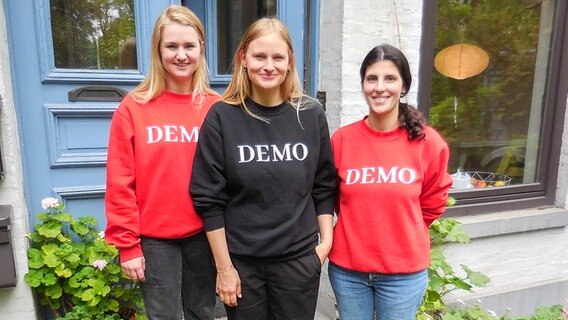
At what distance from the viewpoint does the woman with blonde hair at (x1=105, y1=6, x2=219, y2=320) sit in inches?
60.3

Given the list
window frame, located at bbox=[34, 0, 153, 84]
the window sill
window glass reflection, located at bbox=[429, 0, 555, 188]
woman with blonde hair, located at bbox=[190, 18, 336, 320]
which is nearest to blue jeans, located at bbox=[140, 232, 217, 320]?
woman with blonde hair, located at bbox=[190, 18, 336, 320]

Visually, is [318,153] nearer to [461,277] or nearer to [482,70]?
[461,277]

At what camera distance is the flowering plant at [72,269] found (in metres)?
2.11

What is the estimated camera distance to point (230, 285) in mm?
1488

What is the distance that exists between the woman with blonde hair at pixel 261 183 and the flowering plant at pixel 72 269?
0.97m

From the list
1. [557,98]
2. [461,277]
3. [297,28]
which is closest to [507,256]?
[461,277]

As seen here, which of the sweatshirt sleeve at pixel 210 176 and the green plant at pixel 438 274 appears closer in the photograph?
the sweatshirt sleeve at pixel 210 176

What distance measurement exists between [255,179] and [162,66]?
57cm

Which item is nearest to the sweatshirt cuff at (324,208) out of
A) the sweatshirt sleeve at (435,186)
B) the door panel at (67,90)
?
the sweatshirt sleeve at (435,186)


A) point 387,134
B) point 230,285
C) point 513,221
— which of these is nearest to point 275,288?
point 230,285

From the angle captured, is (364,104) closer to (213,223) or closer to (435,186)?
(435,186)

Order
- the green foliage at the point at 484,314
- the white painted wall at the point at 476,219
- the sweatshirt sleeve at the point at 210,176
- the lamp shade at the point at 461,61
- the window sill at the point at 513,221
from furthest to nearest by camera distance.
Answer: the lamp shade at the point at 461,61 → the window sill at the point at 513,221 → the green foliage at the point at 484,314 → the white painted wall at the point at 476,219 → the sweatshirt sleeve at the point at 210,176

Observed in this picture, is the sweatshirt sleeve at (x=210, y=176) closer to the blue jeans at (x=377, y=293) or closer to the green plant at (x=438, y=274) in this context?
the blue jeans at (x=377, y=293)

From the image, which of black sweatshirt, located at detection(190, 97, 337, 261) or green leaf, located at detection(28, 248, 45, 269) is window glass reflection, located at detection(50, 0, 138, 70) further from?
black sweatshirt, located at detection(190, 97, 337, 261)
